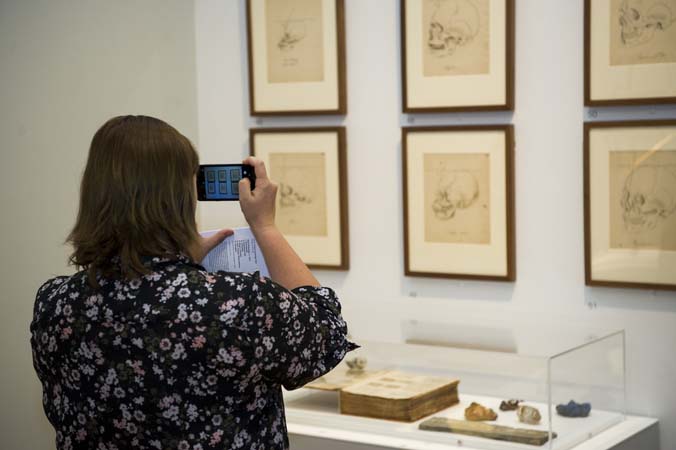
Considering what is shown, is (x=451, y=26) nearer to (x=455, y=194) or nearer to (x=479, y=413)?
(x=455, y=194)

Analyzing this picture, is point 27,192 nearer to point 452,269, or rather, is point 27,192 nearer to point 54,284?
point 452,269

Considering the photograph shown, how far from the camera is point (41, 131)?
3.82m

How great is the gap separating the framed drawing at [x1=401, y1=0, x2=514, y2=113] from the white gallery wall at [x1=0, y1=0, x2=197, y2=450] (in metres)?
1.15

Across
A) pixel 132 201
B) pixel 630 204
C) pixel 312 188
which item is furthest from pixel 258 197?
pixel 312 188

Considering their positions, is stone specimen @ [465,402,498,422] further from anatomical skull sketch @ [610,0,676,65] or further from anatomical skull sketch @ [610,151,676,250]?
anatomical skull sketch @ [610,0,676,65]

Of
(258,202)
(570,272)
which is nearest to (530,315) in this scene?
(570,272)

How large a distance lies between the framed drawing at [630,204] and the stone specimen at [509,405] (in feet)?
1.85

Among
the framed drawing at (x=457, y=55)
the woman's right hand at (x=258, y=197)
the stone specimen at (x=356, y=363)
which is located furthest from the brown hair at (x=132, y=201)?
the framed drawing at (x=457, y=55)

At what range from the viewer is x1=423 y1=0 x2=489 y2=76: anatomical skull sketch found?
3.51m

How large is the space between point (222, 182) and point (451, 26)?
1.70 m

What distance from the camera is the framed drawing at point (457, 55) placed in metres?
3.49

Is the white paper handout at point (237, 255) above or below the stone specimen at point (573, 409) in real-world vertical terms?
above

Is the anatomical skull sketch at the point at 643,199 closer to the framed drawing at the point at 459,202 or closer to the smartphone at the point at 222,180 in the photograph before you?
the framed drawing at the point at 459,202

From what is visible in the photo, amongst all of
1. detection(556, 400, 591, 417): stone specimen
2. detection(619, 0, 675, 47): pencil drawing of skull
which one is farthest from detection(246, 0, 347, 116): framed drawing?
detection(556, 400, 591, 417): stone specimen
